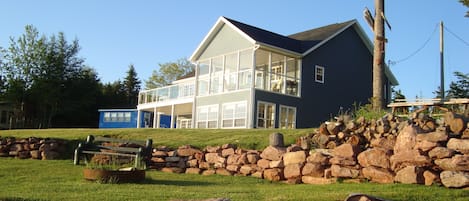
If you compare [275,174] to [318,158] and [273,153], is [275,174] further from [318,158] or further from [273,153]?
[318,158]

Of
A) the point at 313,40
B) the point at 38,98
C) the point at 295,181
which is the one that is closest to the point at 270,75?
the point at 313,40

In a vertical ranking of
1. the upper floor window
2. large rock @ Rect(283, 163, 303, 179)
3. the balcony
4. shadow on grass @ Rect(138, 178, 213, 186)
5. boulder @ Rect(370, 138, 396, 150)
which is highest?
the upper floor window

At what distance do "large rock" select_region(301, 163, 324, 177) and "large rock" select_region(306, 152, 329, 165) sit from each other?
80mm

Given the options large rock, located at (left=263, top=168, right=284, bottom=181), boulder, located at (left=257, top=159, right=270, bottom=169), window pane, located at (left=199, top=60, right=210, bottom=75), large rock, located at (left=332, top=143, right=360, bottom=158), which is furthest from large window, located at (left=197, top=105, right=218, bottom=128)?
large rock, located at (left=332, top=143, right=360, bottom=158)

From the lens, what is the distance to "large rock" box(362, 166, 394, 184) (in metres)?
8.50

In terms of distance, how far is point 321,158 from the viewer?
9.61m

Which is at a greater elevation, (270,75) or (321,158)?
(270,75)

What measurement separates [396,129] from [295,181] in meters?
2.20

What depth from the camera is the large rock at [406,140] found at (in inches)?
337

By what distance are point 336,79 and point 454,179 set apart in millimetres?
19433

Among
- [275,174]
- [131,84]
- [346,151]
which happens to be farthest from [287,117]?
[131,84]

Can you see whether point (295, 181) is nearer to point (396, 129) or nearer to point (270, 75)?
point (396, 129)

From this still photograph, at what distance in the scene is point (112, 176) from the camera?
9.27 meters

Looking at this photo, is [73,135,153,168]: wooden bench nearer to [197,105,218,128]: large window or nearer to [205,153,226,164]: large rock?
[205,153,226,164]: large rock
